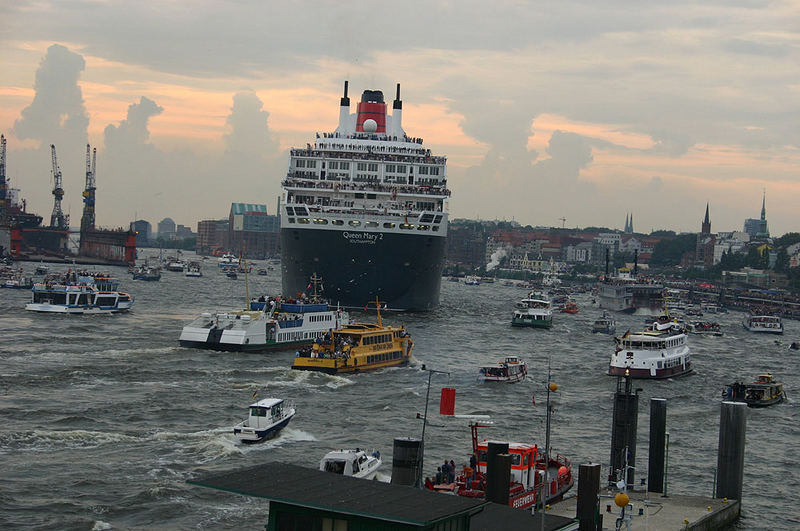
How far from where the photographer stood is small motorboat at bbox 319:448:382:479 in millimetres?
33906

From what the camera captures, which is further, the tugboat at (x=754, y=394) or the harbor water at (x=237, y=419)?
the tugboat at (x=754, y=394)

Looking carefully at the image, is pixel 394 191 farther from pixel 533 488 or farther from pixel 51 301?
pixel 533 488

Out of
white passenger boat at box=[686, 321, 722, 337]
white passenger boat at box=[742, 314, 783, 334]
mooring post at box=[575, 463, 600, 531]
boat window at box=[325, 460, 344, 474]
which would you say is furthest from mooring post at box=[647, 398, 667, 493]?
white passenger boat at box=[742, 314, 783, 334]

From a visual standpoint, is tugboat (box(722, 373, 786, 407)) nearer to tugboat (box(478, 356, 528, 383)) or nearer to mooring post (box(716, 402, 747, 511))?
tugboat (box(478, 356, 528, 383))

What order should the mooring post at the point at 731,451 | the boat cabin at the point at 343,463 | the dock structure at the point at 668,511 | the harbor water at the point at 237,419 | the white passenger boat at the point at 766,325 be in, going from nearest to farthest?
the dock structure at the point at 668,511, the boat cabin at the point at 343,463, the harbor water at the point at 237,419, the mooring post at the point at 731,451, the white passenger boat at the point at 766,325

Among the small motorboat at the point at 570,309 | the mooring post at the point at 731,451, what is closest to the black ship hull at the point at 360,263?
the small motorboat at the point at 570,309

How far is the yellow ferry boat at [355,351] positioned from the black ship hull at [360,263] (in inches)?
1206

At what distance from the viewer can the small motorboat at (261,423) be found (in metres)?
A: 41.8

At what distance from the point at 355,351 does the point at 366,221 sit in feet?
122

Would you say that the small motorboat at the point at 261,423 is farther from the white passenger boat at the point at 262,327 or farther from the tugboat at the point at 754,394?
the tugboat at the point at 754,394

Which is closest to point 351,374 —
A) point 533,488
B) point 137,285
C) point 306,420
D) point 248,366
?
point 248,366

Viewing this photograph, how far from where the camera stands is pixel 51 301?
99688 mm

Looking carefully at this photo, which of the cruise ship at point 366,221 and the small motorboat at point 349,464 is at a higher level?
the cruise ship at point 366,221

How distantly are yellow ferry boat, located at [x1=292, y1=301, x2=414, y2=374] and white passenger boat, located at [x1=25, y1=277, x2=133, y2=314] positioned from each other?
145 ft
